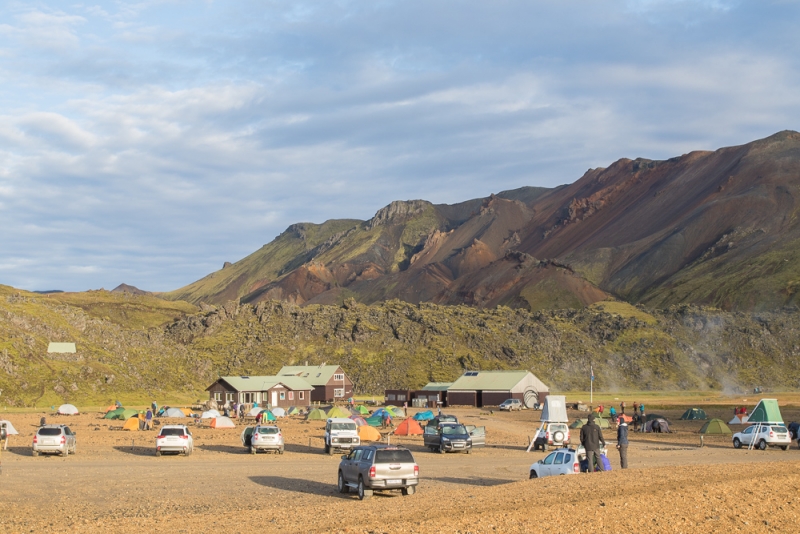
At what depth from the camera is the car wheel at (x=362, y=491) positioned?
24422 mm

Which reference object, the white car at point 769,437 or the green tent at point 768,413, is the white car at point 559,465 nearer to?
the white car at point 769,437

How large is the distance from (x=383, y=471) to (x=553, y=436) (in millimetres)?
22260

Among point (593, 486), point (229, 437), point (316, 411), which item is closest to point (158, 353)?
point (316, 411)

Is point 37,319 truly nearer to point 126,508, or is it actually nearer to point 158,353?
point 158,353

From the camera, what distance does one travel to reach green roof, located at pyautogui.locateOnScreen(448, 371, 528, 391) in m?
105

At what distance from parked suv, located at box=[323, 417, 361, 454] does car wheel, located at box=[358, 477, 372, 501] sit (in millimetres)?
18623

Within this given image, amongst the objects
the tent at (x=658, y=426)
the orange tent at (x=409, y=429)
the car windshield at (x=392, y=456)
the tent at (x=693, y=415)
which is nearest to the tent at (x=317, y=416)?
the orange tent at (x=409, y=429)

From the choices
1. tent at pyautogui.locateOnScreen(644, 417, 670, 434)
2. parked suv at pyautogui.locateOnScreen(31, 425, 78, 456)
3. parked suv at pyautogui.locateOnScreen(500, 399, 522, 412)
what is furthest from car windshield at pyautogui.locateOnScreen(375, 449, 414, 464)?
parked suv at pyautogui.locateOnScreen(500, 399, 522, 412)

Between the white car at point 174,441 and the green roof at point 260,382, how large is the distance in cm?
6176

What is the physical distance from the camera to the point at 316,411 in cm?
7544

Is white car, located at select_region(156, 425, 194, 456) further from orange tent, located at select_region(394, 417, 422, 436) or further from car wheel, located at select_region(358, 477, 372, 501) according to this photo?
car wheel, located at select_region(358, 477, 372, 501)

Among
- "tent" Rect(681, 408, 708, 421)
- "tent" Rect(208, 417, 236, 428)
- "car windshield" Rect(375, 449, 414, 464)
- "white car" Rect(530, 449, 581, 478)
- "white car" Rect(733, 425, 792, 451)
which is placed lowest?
"tent" Rect(681, 408, 708, 421)

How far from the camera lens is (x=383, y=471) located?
2430 centimetres

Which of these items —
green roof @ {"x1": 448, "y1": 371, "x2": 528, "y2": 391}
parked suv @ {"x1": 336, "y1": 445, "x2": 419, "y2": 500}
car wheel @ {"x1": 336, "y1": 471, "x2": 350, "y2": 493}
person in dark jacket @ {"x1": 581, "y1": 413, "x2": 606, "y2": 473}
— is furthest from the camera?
green roof @ {"x1": 448, "y1": 371, "x2": 528, "y2": 391}
